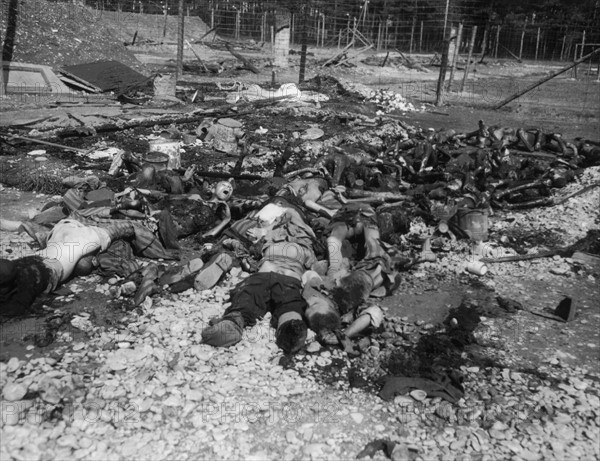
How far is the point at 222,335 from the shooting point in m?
3.81

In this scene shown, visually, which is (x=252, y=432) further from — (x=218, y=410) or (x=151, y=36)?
(x=151, y=36)

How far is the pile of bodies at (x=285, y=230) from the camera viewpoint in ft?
13.6

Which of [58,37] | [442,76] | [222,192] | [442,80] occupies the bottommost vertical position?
[222,192]

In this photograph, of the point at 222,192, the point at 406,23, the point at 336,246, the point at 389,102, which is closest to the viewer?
the point at 336,246

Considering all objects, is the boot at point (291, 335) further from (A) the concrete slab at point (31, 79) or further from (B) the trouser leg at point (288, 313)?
(A) the concrete slab at point (31, 79)

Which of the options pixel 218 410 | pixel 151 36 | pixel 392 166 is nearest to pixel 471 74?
pixel 151 36

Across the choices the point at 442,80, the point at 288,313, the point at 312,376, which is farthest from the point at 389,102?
the point at 312,376

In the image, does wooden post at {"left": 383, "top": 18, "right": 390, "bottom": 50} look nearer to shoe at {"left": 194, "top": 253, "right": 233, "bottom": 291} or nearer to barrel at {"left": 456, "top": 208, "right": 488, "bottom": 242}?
barrel at {"left": 456, "top": 208, "right": 488, "bottom": 242}

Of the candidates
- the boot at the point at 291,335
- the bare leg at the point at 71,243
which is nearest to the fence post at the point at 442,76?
the bare leg at the point at 71,243

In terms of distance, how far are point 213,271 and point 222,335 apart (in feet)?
3.22

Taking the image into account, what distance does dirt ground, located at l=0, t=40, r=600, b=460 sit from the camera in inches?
119

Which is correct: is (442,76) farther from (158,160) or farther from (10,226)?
(10,226)

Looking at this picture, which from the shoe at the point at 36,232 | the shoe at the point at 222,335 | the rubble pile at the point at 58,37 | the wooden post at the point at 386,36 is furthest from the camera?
the wooden post at the point at 386,36

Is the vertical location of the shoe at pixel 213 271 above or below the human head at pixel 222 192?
below
